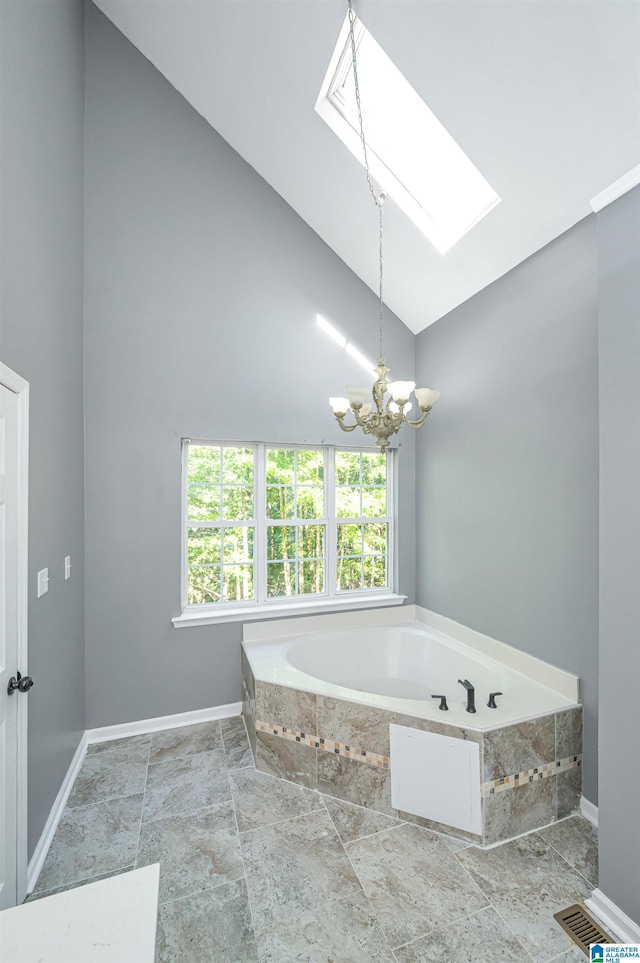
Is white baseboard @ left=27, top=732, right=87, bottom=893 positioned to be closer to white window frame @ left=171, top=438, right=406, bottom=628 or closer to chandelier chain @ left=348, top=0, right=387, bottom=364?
white window frame @ left=171, top=438, right=406, bottom=628

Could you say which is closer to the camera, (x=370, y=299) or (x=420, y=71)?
(x=420, y=71)

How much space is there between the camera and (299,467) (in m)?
3.38

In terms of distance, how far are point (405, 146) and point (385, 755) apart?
3.44 m

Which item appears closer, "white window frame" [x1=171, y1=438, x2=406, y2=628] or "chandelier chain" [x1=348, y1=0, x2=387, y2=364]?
"chandelier chain" [x1=348, y1=0, x2=387, y2=364]

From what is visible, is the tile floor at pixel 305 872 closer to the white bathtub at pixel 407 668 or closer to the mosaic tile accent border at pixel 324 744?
the mosaic tile accent border at pixel 324 744

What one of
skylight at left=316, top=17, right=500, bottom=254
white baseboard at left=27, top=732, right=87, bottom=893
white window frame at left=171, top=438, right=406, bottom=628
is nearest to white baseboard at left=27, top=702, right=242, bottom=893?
white baseboard at left=27, top=732, right=87, bottom=893

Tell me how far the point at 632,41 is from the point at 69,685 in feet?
12.5

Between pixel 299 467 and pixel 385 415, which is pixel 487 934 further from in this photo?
pixel 299 467

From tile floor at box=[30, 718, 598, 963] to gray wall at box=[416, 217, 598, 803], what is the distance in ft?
2.26


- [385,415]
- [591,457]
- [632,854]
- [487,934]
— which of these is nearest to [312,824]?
[487,934]

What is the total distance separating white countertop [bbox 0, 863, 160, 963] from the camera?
2.29 feet

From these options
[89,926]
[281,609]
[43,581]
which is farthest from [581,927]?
[43,581]

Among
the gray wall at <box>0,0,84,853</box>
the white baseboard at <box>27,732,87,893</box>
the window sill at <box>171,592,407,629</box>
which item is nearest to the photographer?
the gray wall at <box>0,0,84,853</box>

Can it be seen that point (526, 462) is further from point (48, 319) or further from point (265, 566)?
point (48, 319)
